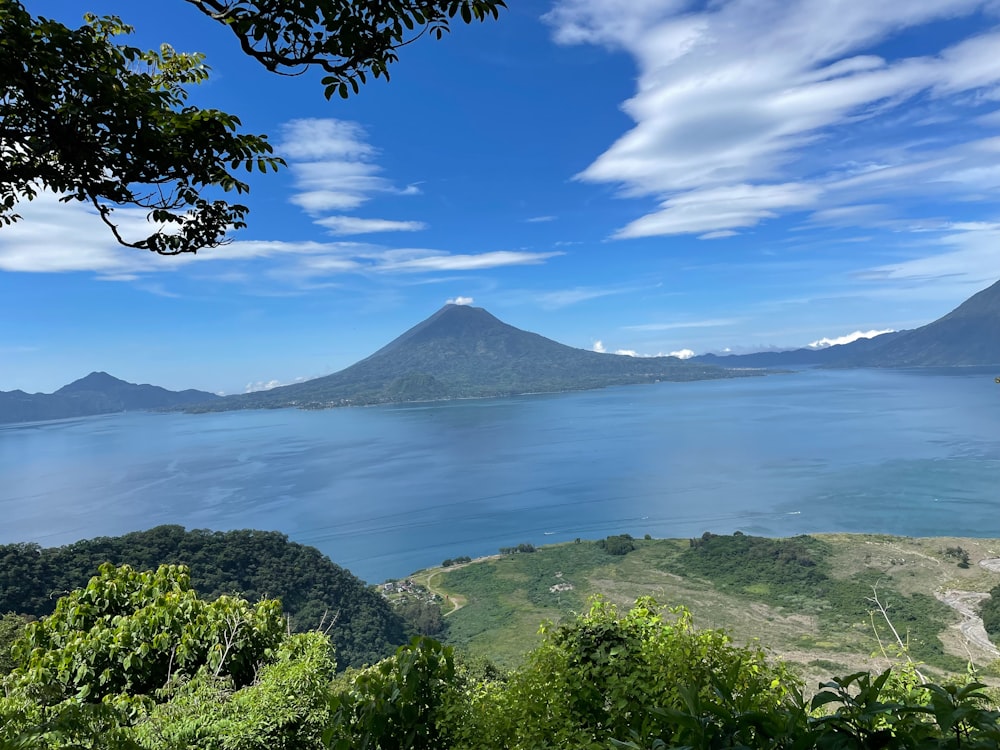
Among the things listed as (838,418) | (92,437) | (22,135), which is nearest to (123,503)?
(22,135)

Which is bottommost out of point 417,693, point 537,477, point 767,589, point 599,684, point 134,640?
point 767,589

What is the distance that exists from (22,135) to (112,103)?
0.42 m

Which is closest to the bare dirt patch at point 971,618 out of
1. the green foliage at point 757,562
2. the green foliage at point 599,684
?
the green foliage at point 757,562

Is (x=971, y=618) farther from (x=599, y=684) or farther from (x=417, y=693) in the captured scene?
(x=417, y=693)

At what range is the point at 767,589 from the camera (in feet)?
110

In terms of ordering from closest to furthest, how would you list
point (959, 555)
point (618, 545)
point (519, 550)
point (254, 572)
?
1. point (254, 572)
2. point (959, 555)
3. point (618, 545)
4. point (519, 550)

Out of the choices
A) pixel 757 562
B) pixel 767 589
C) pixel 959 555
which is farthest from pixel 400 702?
pixel 959 555

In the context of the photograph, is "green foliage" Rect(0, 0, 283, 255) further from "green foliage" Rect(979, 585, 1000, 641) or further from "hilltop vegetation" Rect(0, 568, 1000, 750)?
"green foliage" Rect(979, 585, 1000, 641)

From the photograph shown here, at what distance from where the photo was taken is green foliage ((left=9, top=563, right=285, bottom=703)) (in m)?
5.12

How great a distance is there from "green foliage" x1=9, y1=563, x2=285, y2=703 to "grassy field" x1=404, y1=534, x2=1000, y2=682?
67.4ft

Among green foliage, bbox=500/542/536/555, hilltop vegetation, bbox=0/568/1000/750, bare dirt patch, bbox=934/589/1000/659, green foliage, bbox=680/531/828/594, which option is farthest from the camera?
green foliage, bbox=500/542/536/555

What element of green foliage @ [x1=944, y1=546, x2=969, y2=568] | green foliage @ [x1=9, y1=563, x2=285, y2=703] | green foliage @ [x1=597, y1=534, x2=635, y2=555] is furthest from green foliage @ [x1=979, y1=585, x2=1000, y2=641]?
green foliage @ [x1=9, y1=563, x2=285, y2=703]

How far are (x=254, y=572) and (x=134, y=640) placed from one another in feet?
87.6

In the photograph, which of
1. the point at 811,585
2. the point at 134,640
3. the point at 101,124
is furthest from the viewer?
the point at 811,585
